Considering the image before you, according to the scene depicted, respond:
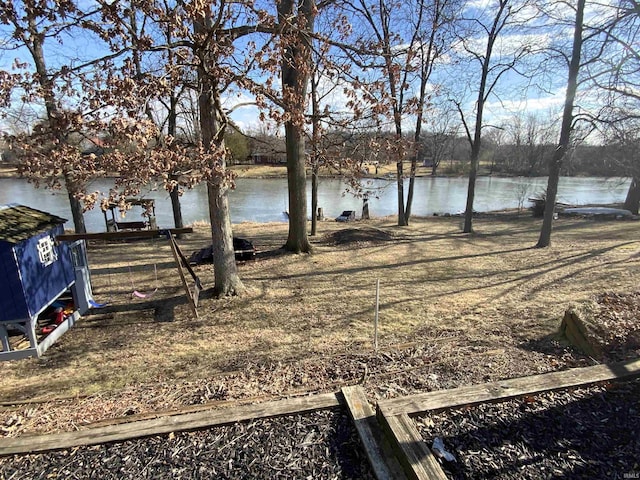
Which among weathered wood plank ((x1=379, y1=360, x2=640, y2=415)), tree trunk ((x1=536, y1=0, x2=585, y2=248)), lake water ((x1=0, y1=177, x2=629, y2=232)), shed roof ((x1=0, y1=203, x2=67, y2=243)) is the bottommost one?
lake water ((x1=0, y1=177, x2=629, y2=232))

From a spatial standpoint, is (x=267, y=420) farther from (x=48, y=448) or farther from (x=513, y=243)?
(x=513, y=243)

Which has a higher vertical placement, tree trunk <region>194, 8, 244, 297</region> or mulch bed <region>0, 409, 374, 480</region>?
tree trunk <region>194, 8, 244, 297</region>

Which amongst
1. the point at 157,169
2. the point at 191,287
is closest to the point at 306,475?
the point at 157,169

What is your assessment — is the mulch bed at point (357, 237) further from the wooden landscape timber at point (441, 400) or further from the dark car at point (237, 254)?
the wooden landscape timber at point (441, 400)

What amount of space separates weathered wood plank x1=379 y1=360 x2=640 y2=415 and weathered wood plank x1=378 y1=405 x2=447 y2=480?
0.32 ft

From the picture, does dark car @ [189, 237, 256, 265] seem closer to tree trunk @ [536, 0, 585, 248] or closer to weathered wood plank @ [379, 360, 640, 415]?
weathered wood plank @ [379, 360, 640, 415]

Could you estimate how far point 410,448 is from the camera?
234cm

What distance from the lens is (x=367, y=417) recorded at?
110 inches

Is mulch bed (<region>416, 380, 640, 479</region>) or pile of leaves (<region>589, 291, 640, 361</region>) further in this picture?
pile of leaves (<region>589, 291, 640, 361</region>)

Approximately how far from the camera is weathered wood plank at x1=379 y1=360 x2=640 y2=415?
2816 mm

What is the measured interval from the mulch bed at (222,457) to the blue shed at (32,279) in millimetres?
3281

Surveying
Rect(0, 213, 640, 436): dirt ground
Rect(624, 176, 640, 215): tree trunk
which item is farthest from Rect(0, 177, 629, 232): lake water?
Rect(0, 213, 640, 436): dirt ground

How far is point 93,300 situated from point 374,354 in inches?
232

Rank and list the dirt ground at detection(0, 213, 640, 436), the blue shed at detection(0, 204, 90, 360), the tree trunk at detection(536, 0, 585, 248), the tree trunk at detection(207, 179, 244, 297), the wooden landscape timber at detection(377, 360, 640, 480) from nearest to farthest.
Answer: the wooden landscape timber at detection(377, 360, 640, 480), the dirt ground at detection(0, 213, 640, 436), the blue shed at detection(0, 204, 90, 360), the tree trunk at detection(207, 179, 244, 297), the tree trunk at detection(536, 0, 585, 248)
